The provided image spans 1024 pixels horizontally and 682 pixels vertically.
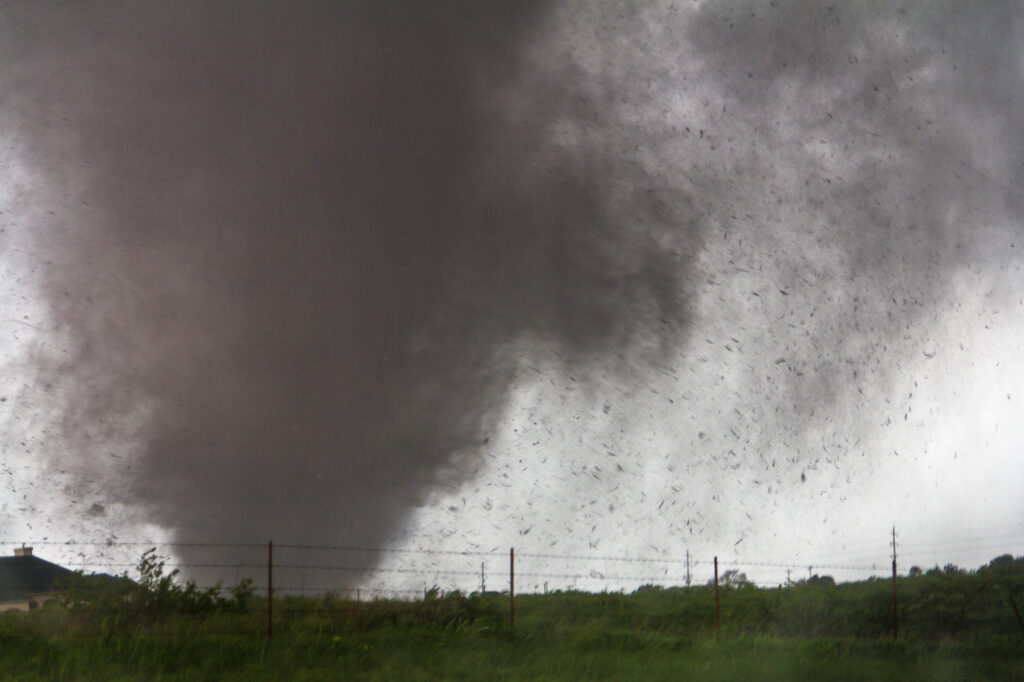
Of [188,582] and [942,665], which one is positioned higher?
[188,582]

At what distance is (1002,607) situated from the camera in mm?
17359

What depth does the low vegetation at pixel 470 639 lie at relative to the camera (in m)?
9.55

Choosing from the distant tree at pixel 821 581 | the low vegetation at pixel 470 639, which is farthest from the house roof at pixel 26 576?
the distant tree at pixel 821 581

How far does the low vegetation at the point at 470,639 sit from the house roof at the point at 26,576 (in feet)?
2.86

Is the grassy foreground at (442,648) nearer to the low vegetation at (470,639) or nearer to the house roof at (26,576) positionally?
the low vegetation at (470,639)

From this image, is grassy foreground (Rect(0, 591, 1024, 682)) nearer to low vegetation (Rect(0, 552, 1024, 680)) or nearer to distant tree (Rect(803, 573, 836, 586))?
low vegetation (Rect(0, 552, 1024, 680))

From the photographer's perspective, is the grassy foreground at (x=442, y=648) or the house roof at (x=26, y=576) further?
the house roof at (x=26, y=576)

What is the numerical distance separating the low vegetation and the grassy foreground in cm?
3

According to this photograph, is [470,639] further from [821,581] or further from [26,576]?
[821,581]

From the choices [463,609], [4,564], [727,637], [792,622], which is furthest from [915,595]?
[4,564]

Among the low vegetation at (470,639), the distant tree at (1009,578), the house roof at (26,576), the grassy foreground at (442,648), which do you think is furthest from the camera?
the distant tree at (1009,578)

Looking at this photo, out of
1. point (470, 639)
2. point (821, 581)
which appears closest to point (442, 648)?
point (470, 639)

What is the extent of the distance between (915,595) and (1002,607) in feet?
5.63

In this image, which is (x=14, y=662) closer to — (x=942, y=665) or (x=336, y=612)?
(x=336, y=612)
